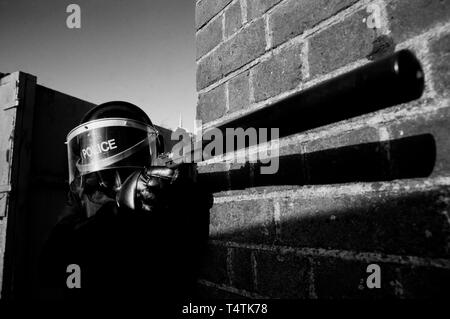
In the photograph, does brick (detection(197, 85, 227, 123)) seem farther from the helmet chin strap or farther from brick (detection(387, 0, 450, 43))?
the helmet chin strap

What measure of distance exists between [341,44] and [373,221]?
0.39 meters

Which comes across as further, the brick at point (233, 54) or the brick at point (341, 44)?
the brick at point (233, 54)

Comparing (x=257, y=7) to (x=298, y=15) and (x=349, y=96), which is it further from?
(x=349, y=96)

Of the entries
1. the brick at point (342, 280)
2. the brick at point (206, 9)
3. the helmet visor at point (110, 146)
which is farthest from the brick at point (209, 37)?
the helmet visor at point (110, 146)

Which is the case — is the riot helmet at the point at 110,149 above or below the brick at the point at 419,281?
above

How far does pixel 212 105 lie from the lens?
1020 mm

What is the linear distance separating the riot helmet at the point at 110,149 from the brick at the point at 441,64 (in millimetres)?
1595

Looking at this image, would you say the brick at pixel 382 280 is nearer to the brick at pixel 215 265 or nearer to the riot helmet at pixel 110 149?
the brick at pixel 215 265

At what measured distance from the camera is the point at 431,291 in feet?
1.52

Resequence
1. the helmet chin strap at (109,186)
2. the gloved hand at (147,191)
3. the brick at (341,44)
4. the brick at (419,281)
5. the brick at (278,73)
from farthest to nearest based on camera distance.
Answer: the helmet chin strap at (109,186)
the gloved hand at (147,191)
the brick at (278,73)
the brick at (341,44)
the brick at (419,281)

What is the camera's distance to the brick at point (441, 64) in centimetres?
47

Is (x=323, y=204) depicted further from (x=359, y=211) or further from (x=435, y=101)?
(x=435, y=101)

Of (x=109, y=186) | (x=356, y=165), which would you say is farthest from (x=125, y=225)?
(x=356, y=165)
